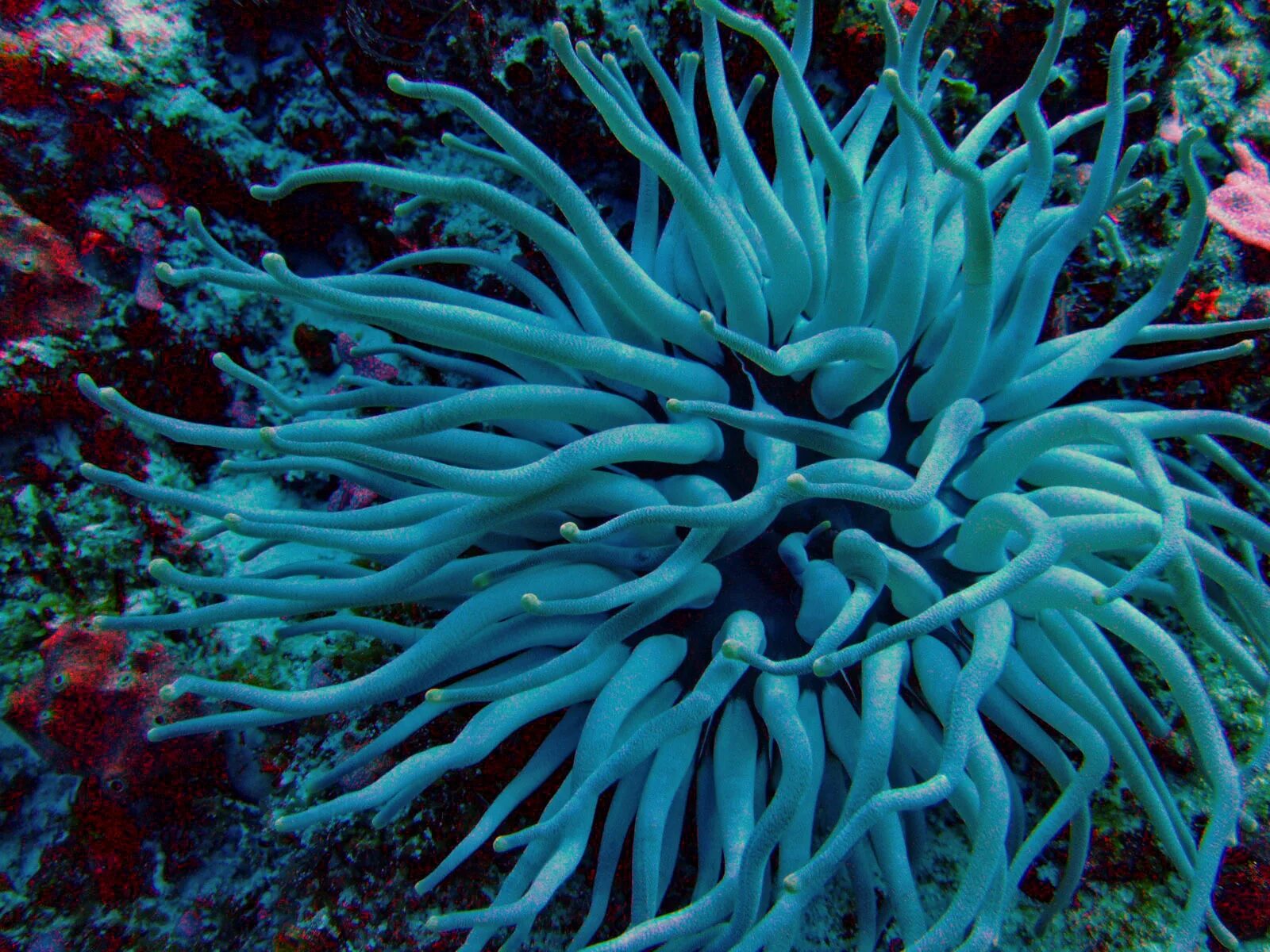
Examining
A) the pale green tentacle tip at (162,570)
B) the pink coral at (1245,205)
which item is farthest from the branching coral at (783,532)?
the pink coral at (1245,205)

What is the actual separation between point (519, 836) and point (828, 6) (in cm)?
233

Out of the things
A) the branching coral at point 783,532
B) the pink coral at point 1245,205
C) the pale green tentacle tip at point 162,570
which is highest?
the pink coral at point 1245,205

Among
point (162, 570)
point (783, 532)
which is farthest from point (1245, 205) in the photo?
point (162, 570)

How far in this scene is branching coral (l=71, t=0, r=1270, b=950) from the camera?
130 centimetres

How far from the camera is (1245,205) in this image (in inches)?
78.6

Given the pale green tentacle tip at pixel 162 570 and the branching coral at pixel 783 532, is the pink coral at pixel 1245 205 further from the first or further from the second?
the pale green tentacle tip at pixel 162 570

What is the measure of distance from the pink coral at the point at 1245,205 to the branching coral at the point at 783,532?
0.46m

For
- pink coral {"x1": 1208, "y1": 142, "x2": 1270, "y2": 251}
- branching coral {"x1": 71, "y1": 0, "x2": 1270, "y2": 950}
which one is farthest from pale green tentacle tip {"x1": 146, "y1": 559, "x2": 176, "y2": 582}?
pink coral {"x1": 1208, "y1": 142, "x2": 1270, "y2": 251}

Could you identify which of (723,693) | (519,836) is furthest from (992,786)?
(519,836)

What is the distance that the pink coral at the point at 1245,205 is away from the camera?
1.95 meters

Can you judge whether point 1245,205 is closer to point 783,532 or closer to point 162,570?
point 783,532

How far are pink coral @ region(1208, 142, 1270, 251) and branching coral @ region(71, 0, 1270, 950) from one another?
0.46m

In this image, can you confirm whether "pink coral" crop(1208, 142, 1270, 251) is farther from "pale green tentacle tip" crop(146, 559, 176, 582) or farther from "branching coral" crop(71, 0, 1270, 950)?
"pale green tentacle tip" crop(146, 559, 176, 582)

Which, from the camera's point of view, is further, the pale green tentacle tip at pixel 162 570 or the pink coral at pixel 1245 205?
the pink coral at pixel 1245 205
